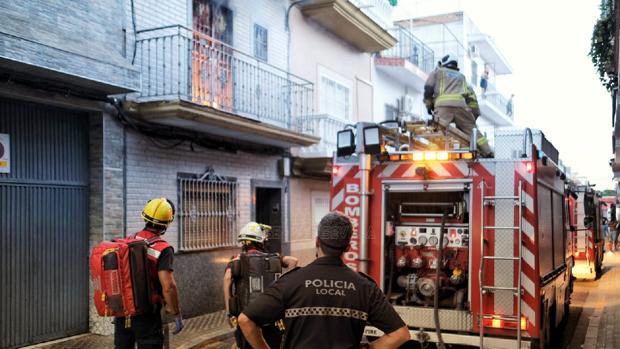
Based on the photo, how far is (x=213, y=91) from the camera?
10477 millimetres

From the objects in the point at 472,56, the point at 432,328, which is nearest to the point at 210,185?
the point at 432,328

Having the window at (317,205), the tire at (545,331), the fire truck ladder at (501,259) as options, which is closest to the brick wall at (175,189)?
the window at (317,205)

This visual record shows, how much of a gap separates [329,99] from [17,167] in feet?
29.0

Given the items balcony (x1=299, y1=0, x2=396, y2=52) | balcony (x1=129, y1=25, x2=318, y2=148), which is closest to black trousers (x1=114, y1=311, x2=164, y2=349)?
balcony (x1=129, y1=25, x2=318, y2=148)

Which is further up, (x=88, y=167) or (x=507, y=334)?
→ (x=88, y=167)

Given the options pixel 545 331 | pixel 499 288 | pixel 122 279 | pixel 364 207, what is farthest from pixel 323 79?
pixel 122 279

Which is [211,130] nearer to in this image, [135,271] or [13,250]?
[13,250]

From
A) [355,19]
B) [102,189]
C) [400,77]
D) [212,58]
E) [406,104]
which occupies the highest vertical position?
[355,19]

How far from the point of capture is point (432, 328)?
6.26 m

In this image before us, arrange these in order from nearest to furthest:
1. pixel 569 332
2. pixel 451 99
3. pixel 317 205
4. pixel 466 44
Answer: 1. pixel 451 99
2. pixel 569 332
3. pixel 317 205
4. pixel 466 44

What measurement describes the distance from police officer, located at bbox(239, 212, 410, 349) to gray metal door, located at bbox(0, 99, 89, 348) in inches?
225

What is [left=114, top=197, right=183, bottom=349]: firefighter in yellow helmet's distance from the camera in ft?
15.2

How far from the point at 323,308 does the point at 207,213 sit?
26.2 feet

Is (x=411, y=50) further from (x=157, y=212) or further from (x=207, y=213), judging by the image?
(x=157, y=212)
